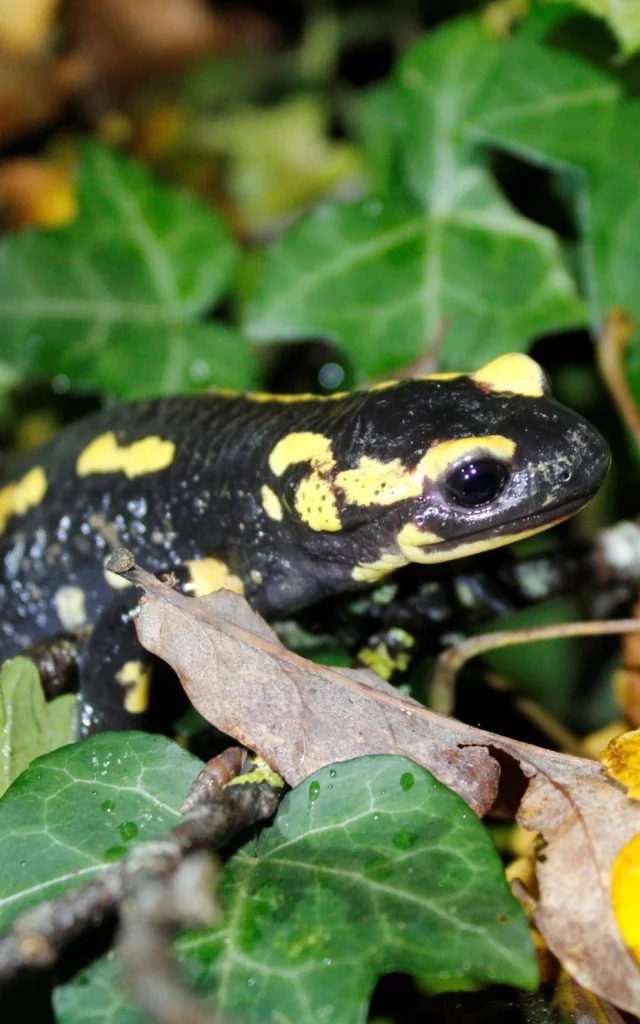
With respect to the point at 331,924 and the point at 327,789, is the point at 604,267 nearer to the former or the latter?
the point at 327,789

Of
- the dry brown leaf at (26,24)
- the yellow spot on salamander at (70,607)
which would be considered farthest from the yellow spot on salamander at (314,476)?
the dry brown leaf at (26,24)

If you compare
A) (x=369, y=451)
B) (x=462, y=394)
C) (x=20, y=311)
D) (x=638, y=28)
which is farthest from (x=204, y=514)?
(x=638, y=28)

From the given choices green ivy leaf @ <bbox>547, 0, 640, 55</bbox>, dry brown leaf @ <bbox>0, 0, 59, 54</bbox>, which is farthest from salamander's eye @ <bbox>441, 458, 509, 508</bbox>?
dry brown leaf @ <bbox>0, 0, 59, 54</bbox>

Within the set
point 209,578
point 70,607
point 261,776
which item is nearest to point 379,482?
point 209,578

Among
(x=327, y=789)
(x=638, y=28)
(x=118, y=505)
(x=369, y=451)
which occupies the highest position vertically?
(x=638, y=28)

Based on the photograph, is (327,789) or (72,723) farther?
(72,723)

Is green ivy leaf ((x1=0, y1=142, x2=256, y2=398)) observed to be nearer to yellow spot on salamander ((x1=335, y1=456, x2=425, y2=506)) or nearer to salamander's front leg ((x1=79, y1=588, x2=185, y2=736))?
salamander's front leg ((x1=79, y1=588, x2=185, y2=736))
